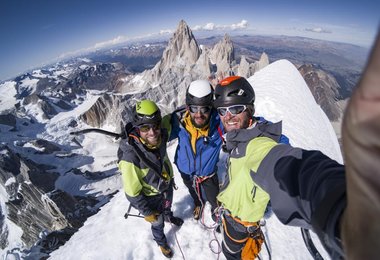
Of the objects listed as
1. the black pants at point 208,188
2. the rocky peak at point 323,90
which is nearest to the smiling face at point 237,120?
the black pants at point 208,188

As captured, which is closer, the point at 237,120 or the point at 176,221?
the point at 237,120

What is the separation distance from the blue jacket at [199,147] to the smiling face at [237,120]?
1582 millimetres

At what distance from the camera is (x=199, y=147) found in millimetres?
6348

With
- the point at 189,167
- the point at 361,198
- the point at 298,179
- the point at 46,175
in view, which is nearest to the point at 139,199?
the point at 189,167

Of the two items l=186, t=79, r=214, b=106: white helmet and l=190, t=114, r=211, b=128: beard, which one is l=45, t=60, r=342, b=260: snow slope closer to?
l=190, t=114, r=211, b=128: beard

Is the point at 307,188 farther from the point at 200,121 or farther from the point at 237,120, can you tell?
the point at 200,121

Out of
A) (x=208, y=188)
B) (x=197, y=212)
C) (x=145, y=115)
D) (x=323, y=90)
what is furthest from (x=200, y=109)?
(x=323, y=90)

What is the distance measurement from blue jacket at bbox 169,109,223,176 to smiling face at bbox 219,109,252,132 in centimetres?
158

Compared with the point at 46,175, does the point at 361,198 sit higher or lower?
higher

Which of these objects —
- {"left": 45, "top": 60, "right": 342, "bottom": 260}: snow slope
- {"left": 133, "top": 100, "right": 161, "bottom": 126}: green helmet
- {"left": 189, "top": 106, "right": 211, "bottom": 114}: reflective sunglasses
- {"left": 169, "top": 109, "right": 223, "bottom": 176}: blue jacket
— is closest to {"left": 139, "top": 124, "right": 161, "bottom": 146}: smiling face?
{"left": 133, "top": 100, "right": 161, "bottom": 126}: green helmet

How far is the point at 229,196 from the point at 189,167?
2.60 m

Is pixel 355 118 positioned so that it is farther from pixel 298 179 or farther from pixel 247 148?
pixel 247 148

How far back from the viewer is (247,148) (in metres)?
3.28

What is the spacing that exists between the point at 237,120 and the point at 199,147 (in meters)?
1.97
